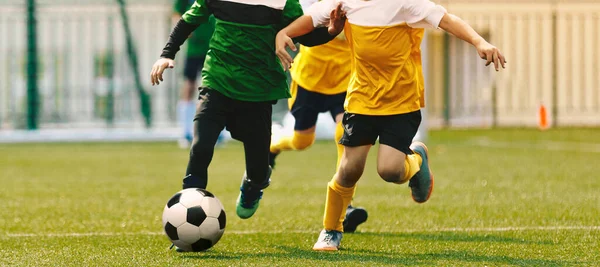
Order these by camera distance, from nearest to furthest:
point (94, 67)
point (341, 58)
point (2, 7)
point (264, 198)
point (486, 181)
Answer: point (341, 58), point (264, 198), point (486, 181), point (2, 7), point (94, 67)

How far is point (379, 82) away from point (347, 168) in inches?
18.3

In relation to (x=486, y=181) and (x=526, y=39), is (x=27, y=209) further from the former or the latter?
(x=526, y=39)

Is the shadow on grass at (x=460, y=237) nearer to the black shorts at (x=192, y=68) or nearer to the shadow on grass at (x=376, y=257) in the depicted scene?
the shadow on grass at (x=376, y=257)

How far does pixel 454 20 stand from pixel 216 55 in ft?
4.16

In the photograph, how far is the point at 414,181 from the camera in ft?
19.2

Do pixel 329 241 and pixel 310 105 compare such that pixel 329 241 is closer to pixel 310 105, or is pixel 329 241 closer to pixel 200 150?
pixel 200 150

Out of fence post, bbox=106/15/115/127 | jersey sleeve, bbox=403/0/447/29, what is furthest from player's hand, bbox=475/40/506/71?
fence post, bbox=106/15/115/127

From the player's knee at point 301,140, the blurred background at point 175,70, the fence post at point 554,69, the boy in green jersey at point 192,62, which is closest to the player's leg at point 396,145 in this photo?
the player's knee at point 301,140

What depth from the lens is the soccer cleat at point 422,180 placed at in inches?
230

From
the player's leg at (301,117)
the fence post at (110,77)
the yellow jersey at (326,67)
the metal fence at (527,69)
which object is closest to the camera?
the yellow jersey at (326,67)

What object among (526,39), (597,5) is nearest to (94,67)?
(526,39)

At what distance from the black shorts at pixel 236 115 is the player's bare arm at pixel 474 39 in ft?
3.49

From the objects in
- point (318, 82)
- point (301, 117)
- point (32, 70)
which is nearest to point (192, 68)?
point (32, 70)

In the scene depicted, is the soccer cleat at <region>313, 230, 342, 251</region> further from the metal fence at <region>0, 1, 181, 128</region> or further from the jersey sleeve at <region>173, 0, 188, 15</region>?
the metal fence at <region>0, 1, 181, 128</region>
